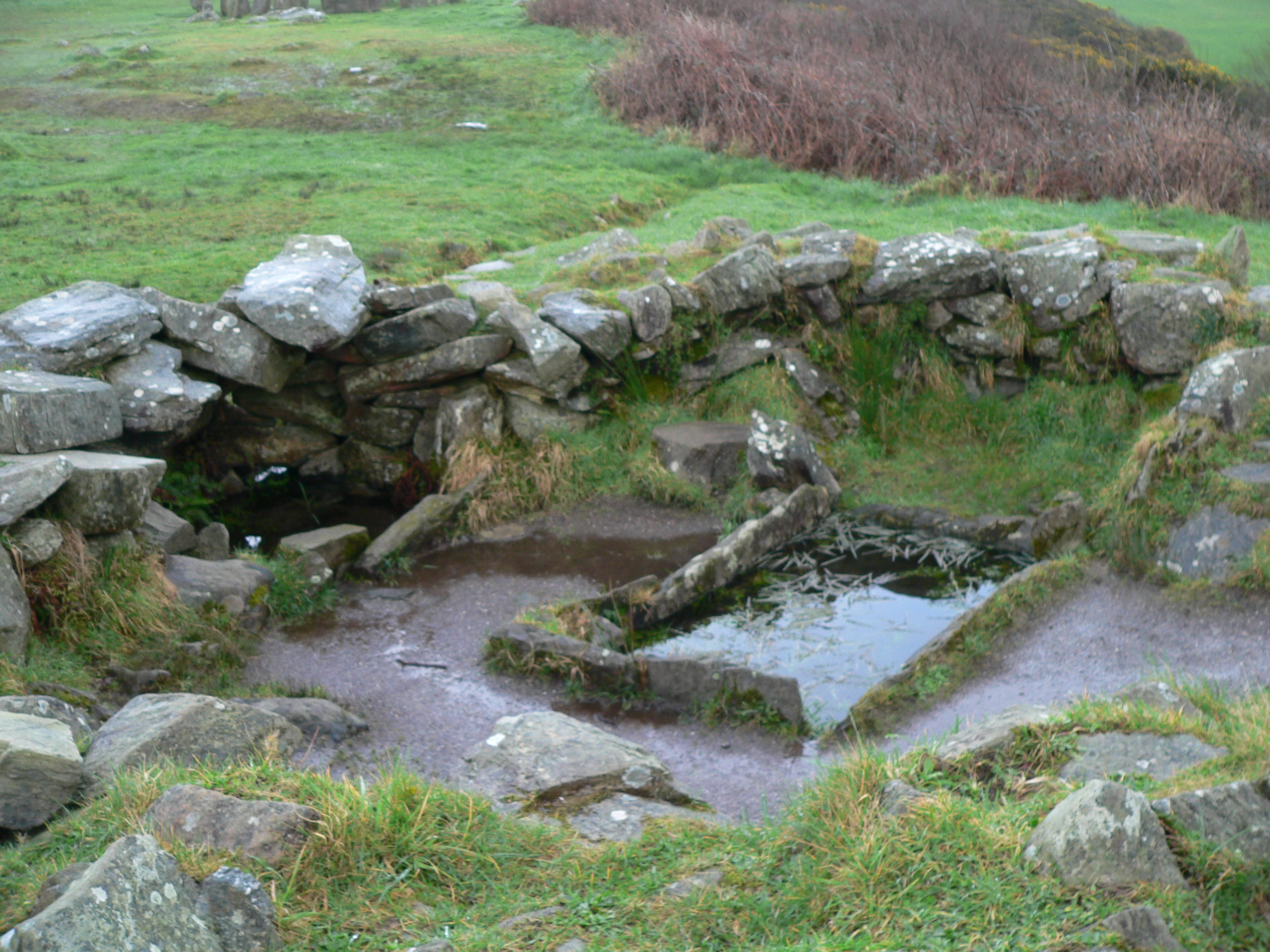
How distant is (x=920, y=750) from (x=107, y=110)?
20297 mm

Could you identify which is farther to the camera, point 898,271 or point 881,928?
point 898,271

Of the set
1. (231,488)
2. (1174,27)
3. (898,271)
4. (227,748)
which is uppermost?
(1174,27)

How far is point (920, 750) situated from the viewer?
4184 millimetres

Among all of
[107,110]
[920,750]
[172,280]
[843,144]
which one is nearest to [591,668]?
[920,750]

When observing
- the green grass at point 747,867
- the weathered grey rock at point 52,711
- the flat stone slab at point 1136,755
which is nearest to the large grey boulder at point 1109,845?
the green grass at point 747,867

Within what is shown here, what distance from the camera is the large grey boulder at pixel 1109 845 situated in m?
3.17

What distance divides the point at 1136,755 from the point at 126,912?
3551 mm

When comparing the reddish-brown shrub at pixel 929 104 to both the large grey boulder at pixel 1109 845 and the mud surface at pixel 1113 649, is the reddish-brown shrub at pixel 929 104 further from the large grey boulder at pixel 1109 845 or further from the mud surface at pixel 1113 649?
the large grey boulder at pixel 1109 845

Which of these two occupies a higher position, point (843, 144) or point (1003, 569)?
point (843, 144)

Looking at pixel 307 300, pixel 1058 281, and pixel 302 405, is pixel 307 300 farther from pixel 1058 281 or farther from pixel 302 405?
pixel 1058 281

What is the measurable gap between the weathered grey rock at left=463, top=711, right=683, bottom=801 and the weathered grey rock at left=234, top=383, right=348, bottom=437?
5568 millimetres

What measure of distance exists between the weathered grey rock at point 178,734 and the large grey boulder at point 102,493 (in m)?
2.44

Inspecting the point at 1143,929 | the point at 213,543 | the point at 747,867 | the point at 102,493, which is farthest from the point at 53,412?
the point at 1143,929

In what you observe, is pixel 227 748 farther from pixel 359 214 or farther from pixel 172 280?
pixel 359 214
